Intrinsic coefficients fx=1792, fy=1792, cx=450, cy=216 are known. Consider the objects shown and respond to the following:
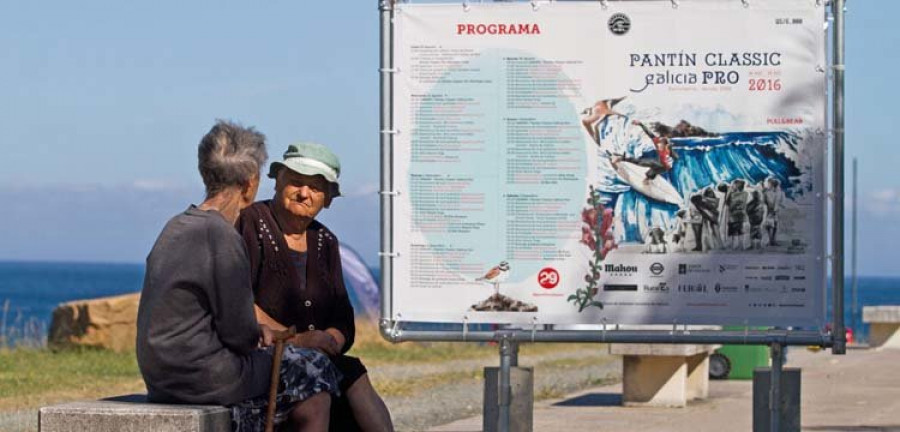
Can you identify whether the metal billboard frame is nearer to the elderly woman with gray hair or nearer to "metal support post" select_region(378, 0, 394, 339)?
"metal support post" select_region(378, 0, 394, 339)

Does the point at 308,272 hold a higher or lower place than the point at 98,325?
higher

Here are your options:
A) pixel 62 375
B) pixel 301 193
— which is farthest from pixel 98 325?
pixel 301 193

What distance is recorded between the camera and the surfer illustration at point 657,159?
9.36 m

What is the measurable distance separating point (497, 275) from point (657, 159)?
3.42 ft

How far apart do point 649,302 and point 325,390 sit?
8.77 ft

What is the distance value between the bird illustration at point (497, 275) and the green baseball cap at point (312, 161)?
1.61m

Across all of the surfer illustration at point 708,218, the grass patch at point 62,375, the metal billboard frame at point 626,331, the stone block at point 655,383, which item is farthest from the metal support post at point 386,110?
the grass patch at point 62,375

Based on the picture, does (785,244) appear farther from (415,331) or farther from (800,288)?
(415,331)

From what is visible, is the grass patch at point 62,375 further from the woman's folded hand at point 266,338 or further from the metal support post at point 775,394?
the woman's folded hand at point 266,338

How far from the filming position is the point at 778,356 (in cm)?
939

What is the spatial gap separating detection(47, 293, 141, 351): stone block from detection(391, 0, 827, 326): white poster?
14720mm

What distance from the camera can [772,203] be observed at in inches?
368

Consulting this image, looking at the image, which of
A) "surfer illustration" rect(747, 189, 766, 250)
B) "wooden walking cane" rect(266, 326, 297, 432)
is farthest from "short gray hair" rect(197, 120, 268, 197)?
"surfer illustration" rect(747, 189, 766, 250)

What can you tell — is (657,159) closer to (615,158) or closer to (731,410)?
(615,158)
